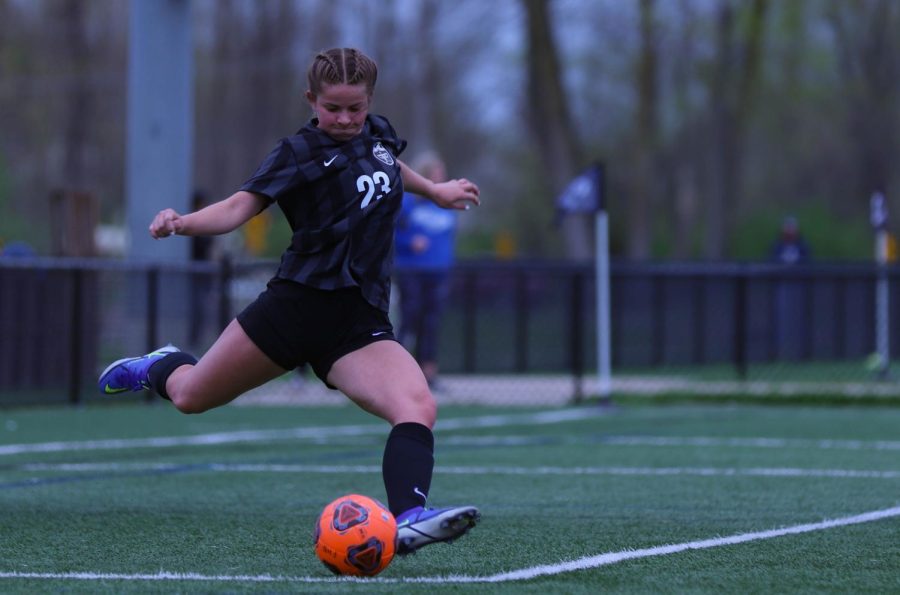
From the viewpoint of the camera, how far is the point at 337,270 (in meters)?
5.35

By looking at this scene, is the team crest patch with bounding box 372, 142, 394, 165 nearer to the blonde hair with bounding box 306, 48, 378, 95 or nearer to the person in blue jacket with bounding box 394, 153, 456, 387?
the blonde hair with bounding box 306, 48, 378, 95

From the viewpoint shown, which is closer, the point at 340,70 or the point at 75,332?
the point at 340,70

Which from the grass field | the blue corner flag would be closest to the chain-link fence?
the grass field

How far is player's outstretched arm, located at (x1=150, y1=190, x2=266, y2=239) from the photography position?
16.5 ft

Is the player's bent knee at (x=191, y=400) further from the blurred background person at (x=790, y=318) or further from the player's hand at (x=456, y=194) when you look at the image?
the blurred background person at (x=790, y=318)

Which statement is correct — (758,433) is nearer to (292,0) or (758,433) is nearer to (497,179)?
(292,0)

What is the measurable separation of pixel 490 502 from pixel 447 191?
1804mm

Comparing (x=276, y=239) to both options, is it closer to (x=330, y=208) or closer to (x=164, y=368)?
(x=164, y=368)

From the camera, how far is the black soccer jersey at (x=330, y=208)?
17.4 feet

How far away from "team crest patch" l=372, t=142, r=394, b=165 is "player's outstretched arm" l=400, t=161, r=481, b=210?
10.3 inches

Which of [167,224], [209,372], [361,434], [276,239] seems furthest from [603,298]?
[276,239]

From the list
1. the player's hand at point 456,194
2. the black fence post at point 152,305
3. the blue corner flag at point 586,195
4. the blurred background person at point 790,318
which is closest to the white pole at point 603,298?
the blue corner flag at point 586,195

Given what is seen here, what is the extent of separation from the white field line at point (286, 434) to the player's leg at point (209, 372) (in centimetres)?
386

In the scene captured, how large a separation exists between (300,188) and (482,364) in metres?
10.8
